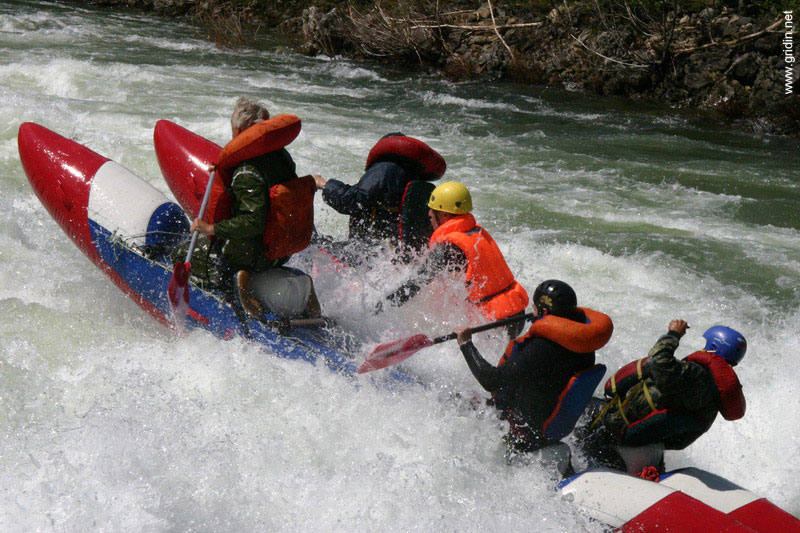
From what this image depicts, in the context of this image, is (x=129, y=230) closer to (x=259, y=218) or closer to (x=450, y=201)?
(x=259, y=218)

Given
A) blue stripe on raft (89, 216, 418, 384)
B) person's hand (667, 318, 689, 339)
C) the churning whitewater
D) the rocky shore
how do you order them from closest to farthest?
the churning whitewater → person's hand (667, 318, 689, 339) → blue stripe on raft (89, 216, 418, 384) → the rocky shore

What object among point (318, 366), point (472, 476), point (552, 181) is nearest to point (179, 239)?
point (318, 366)

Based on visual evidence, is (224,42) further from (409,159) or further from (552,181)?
(409,159)

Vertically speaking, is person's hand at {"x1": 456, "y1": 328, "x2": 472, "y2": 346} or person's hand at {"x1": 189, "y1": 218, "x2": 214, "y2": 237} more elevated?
person's hand at {"x1": 189, "y1": 218, "x2": 214, "y2": 237}

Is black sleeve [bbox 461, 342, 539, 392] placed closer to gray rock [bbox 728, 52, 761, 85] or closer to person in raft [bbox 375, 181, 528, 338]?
person in raft [bbox 375, 181, 528, 338]

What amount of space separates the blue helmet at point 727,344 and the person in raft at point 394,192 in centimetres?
167

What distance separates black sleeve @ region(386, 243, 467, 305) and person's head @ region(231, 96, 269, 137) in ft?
3.76

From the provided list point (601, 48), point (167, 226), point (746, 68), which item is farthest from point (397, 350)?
point (601, 48)

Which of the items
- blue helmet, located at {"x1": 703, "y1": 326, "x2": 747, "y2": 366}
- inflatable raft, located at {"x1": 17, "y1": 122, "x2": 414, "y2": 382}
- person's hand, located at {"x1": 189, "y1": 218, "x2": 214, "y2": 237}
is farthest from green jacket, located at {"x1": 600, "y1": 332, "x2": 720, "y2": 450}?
person's hand, located at {"x1": 189, "y1": 218, "x2": 214, "y2": 237}

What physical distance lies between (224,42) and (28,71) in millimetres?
6532

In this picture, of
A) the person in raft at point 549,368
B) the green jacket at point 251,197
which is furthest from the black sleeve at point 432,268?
the green jacket at point 251,197

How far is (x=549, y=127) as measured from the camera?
35.7 feet

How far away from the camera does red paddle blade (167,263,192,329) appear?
3.88 meters

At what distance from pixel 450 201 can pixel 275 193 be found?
896 mm
